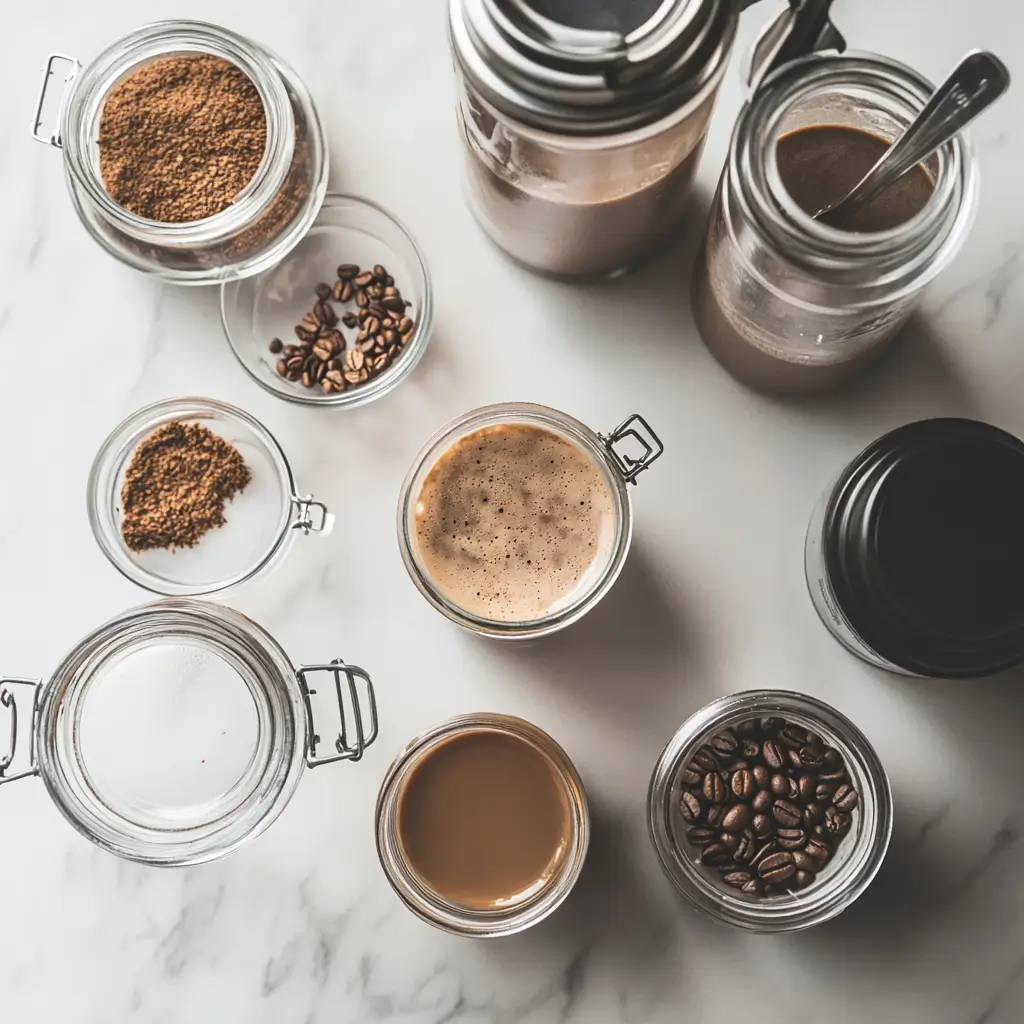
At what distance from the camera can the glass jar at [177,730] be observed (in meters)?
1.07

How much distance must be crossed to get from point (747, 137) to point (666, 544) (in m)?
0.45

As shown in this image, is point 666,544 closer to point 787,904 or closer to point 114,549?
point 787,904

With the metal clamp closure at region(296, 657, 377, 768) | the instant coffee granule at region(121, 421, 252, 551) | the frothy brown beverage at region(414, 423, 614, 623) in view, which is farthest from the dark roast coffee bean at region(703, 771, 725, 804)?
the instant coffee granule at region(121, 421, 252, 551)

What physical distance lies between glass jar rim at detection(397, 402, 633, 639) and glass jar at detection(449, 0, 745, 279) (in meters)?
0.20

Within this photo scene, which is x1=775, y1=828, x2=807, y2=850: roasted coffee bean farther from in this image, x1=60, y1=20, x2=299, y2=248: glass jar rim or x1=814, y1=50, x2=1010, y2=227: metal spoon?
x1=60, y1=20, x2=299, y2=248: glass jar rim

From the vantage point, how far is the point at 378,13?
1.22 meters

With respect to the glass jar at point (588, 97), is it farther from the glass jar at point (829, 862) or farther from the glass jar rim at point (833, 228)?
the glass jar at point (829, 862)

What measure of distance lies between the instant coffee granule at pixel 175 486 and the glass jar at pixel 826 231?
58 centimetres

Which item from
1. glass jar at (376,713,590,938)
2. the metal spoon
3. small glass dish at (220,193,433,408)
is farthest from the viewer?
small glass dish at (220,193,433,408)

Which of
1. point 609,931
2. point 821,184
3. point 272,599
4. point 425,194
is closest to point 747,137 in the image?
point 821,184

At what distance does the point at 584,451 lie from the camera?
113 centimetres

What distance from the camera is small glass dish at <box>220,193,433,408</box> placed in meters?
1.21

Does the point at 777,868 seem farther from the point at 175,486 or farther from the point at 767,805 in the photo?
the point at 175,486

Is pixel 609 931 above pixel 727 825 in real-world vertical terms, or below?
below
